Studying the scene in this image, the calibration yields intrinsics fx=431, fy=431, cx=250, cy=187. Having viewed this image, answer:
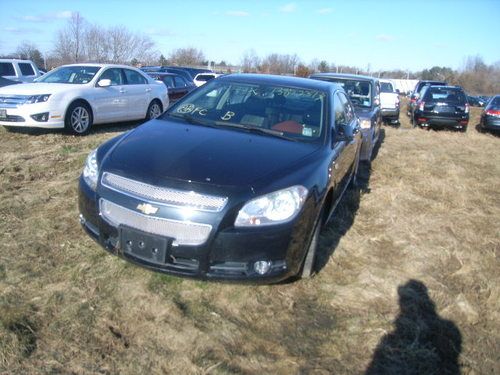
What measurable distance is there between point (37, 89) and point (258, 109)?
5.73m

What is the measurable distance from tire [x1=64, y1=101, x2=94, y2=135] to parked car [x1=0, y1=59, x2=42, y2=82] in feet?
20.8

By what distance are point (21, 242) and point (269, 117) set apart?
93.5 inches

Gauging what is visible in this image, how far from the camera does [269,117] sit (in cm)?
392

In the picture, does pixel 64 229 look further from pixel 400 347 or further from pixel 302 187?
pixel 400 347

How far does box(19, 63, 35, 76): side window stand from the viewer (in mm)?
13983

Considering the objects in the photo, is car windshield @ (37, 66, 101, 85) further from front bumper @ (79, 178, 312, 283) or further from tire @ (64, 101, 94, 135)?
front bumper @ (79, 178, 312, 283)

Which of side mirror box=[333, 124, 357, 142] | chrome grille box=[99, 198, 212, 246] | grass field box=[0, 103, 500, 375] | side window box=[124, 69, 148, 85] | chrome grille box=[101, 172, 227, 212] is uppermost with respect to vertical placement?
side window box=[124, 69, 148, 85]

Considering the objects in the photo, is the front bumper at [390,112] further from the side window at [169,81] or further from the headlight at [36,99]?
the headlight at [36,99]

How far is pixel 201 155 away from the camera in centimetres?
305

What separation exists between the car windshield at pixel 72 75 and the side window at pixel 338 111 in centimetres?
597

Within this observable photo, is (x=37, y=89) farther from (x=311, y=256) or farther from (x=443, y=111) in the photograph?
(x=443, y=111)

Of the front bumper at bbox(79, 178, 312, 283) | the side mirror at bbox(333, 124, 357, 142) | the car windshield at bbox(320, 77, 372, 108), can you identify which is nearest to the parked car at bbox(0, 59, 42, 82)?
the car windshield at bbox(320, 77, 372, 108)

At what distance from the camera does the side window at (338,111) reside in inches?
162

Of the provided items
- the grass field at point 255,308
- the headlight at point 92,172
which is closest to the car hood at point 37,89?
the grass field at point 255,308
